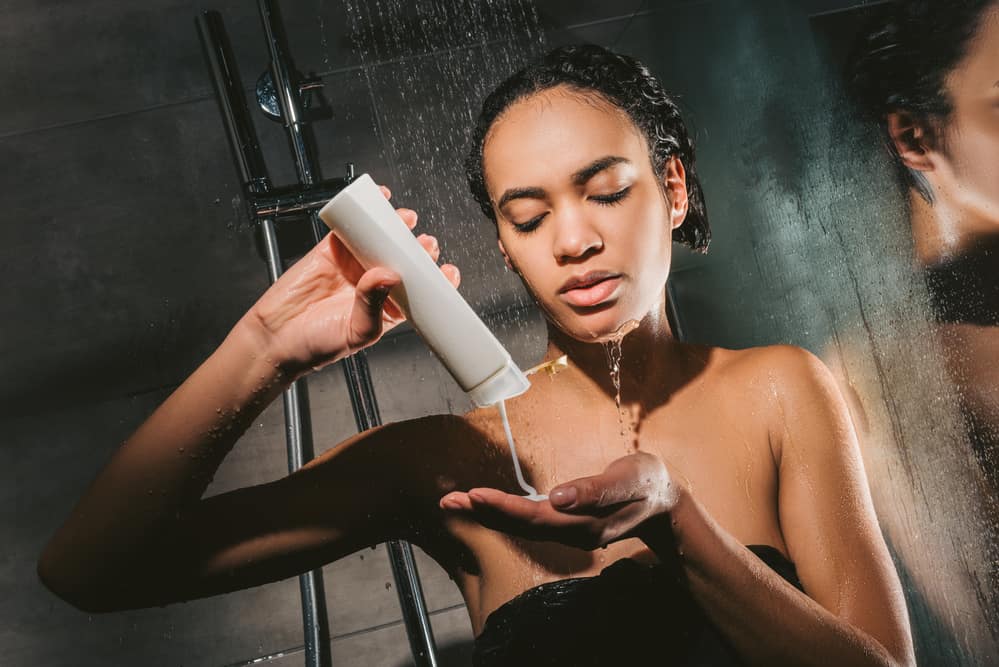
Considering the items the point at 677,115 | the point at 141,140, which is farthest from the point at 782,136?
the point at 141,140

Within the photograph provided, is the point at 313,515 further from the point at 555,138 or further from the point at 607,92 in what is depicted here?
the point at 607,92

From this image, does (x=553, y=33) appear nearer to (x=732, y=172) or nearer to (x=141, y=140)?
(x=732, y=172)

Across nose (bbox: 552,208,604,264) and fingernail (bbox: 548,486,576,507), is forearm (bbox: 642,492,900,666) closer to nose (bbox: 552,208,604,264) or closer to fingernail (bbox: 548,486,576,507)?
fingernail (bbox: 548,486,576,507)

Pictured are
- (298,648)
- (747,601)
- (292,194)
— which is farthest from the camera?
(298,648)

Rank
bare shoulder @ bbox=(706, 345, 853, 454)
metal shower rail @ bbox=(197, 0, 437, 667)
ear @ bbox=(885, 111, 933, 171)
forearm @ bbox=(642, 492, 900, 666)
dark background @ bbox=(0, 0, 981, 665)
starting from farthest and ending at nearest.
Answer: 1. dark background @ bbox=(0, 0, 981, 665)
2. metal shower rail @ bbox=(197, 0, 437, 667)
3. bare shoulder @ bbox=(706, 345, 853, 454)
4. ear @ bbox=(885, 111, 933, 171)
5. forearm @ bbox=(642, 492, 900, 666)

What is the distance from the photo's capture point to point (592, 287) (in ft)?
2.75

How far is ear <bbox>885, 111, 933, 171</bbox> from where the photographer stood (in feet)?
2.53

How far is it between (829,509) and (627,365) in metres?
0.31

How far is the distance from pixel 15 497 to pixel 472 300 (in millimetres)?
874

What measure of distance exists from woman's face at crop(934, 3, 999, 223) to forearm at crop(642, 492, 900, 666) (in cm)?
44

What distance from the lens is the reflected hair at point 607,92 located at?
36.2 inches

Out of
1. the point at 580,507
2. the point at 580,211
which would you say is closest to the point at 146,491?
the point at 580,507

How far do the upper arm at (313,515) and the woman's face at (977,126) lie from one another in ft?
2.23

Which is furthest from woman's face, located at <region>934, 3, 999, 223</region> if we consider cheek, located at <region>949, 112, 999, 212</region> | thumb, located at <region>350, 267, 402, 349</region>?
thumb, located at <region>350, 267, 402, 349</region>
